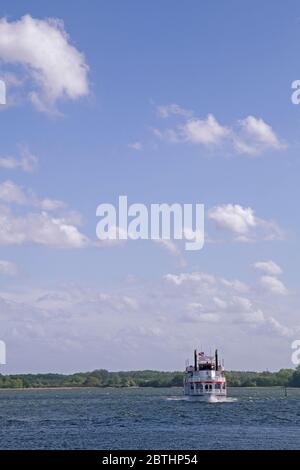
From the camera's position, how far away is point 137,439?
78.5 meters

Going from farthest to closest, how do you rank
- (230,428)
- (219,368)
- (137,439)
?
(219,368) < (230,428) < (137,439)

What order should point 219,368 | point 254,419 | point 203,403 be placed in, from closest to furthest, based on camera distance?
point 254,419 < point 203,403 < point 219,368

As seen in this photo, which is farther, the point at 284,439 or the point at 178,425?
the point at 178,425

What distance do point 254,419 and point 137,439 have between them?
129ft

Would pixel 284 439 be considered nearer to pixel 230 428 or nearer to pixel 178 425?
pixel 230 428

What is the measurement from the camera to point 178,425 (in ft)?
322

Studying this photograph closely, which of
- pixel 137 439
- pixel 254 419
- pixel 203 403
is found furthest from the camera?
pixel 203 403
